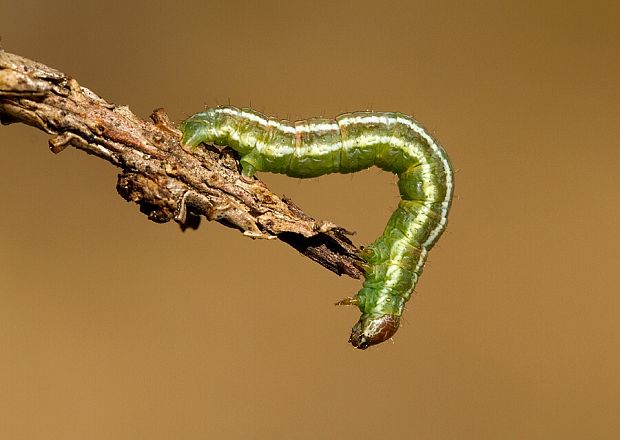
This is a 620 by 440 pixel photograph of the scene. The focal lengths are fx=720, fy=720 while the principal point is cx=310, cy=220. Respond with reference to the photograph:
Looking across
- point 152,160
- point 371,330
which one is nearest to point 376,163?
point 371,330

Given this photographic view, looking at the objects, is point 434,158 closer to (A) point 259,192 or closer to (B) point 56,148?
(A) point 259,192

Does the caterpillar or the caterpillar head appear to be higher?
the caterpillar

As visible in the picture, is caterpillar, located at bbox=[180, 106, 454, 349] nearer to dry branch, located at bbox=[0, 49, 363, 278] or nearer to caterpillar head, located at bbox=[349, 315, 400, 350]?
caterpillar head, located at bbox=[349, 315, 400, 350]

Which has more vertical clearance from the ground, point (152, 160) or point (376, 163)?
point (376, 163)

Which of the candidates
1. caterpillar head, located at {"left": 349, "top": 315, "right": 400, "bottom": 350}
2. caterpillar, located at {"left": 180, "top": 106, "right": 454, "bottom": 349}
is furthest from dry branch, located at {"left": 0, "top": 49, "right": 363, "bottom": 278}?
caterpillar head, located at {"left": 349, "top": 315, "right": 400, "bottom": 350}

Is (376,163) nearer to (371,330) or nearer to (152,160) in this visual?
(371,330)

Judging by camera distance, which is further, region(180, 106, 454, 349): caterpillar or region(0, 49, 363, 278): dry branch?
region(180, 106, 454, 349): caterpillar
